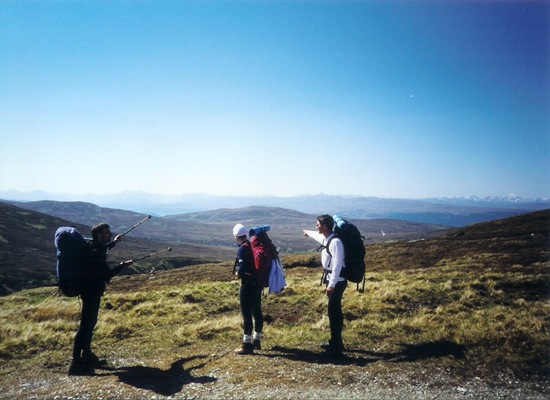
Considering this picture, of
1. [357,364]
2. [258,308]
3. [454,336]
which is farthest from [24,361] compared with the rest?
[454,336]

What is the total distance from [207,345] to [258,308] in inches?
85.3

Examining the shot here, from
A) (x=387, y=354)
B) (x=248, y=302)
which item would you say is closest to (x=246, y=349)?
(x=248, y=302)

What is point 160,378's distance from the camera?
21.1ft

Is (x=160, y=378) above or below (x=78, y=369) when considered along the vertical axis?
above

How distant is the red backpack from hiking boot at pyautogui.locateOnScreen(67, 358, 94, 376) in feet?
13.2

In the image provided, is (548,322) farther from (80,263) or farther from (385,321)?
(80,263)

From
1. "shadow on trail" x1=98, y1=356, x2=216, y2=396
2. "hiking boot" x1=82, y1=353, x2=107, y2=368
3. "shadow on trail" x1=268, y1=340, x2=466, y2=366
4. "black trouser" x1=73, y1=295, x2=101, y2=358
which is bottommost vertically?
"hiking boot" x1=82, y1=353, x2=107, y2=368

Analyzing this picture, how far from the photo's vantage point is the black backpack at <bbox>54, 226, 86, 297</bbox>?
6727 mm

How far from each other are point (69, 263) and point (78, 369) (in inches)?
90.9

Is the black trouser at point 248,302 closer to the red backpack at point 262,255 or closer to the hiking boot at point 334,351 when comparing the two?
the red backpack at point 262,255

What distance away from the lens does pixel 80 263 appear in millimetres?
6871

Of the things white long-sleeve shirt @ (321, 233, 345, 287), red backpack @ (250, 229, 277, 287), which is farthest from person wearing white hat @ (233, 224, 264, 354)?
white long-sleeve shirt @ (321, 233, 345, 287)

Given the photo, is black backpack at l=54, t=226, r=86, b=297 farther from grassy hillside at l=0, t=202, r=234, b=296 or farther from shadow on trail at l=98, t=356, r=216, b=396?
grassy hillside at l=0, t=202, r=234, b=296

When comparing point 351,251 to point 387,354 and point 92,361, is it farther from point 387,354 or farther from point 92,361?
point 92,361
